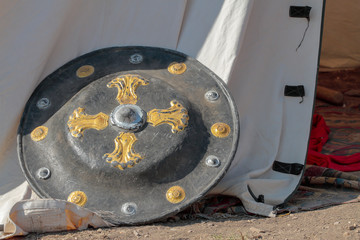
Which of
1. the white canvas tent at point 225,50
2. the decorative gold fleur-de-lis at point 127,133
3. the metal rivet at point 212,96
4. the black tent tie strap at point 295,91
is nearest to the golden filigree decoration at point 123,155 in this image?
the decorative gold fleur-de-lis at point 127,133

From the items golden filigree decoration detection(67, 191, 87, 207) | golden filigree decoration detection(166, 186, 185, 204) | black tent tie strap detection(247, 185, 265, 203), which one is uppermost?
golden filigree decoration detection(166, 186, 185, 204)

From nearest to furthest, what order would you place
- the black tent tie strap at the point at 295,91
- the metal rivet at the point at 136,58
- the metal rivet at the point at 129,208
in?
the metal rivet at the point at 129,208
the metal rivet at the point at 136,58
the black tent tie strap at the point at 295,91

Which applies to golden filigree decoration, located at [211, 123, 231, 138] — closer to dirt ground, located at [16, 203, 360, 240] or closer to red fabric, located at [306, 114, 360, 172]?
dirt ground, located at [16, 203, 360, 240]

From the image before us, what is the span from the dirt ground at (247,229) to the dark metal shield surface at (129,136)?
9 centimetres

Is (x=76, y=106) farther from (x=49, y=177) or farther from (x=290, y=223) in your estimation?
(x=290, y=223)

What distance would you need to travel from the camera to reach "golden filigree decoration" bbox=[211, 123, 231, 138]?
273cm

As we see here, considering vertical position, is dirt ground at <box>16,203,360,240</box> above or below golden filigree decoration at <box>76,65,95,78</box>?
below

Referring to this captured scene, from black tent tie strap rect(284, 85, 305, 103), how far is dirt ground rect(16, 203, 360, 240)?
0.66 meters

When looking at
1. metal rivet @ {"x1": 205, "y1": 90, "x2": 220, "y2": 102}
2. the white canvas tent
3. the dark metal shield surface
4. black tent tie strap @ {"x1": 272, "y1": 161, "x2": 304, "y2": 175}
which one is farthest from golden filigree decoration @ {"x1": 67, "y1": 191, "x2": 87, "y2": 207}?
black tent tie strap @ {"x1": 272, "y1": 161, "x2": 304, "y2": 175}

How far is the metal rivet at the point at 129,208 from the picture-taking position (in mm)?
2518

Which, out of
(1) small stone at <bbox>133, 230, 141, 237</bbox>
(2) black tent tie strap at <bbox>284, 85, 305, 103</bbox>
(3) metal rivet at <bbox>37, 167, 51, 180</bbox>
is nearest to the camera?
(1) small stone at <bbox>133, 230, 141, 237</bbox>

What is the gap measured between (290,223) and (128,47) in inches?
47.0

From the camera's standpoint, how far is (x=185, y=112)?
8.96 feet

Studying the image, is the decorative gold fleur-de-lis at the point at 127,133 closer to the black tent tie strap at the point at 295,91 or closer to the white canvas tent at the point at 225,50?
the white canvas tent at the point at 225,50
